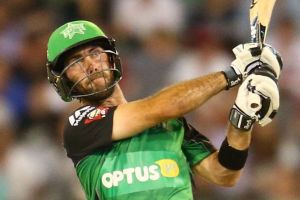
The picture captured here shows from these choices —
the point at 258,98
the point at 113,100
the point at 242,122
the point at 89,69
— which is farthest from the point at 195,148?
the point at 89,69

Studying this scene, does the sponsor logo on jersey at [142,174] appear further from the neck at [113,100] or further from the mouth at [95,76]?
the mouth at [95,76]

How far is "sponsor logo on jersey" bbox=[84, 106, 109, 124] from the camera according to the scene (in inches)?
210

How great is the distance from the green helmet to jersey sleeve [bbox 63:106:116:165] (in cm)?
18

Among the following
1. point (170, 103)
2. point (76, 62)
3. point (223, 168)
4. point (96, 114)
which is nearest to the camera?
point (170, 103)

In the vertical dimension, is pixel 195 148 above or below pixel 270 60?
below

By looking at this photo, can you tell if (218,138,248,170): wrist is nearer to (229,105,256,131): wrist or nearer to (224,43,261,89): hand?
(229,105,256,131): wrist

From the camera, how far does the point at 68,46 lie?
5.46 m

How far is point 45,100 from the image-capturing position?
32.5 feet

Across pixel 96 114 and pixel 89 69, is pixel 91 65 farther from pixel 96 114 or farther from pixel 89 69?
pixel 96 114

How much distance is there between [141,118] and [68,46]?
69 cm

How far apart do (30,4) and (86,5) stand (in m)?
0.84

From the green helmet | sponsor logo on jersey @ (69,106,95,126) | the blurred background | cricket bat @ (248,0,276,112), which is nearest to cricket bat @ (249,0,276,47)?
cricket bat @ (248,0,276,112)

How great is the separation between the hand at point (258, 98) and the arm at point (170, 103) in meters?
0.15

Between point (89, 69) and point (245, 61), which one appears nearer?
point (245, 61)
